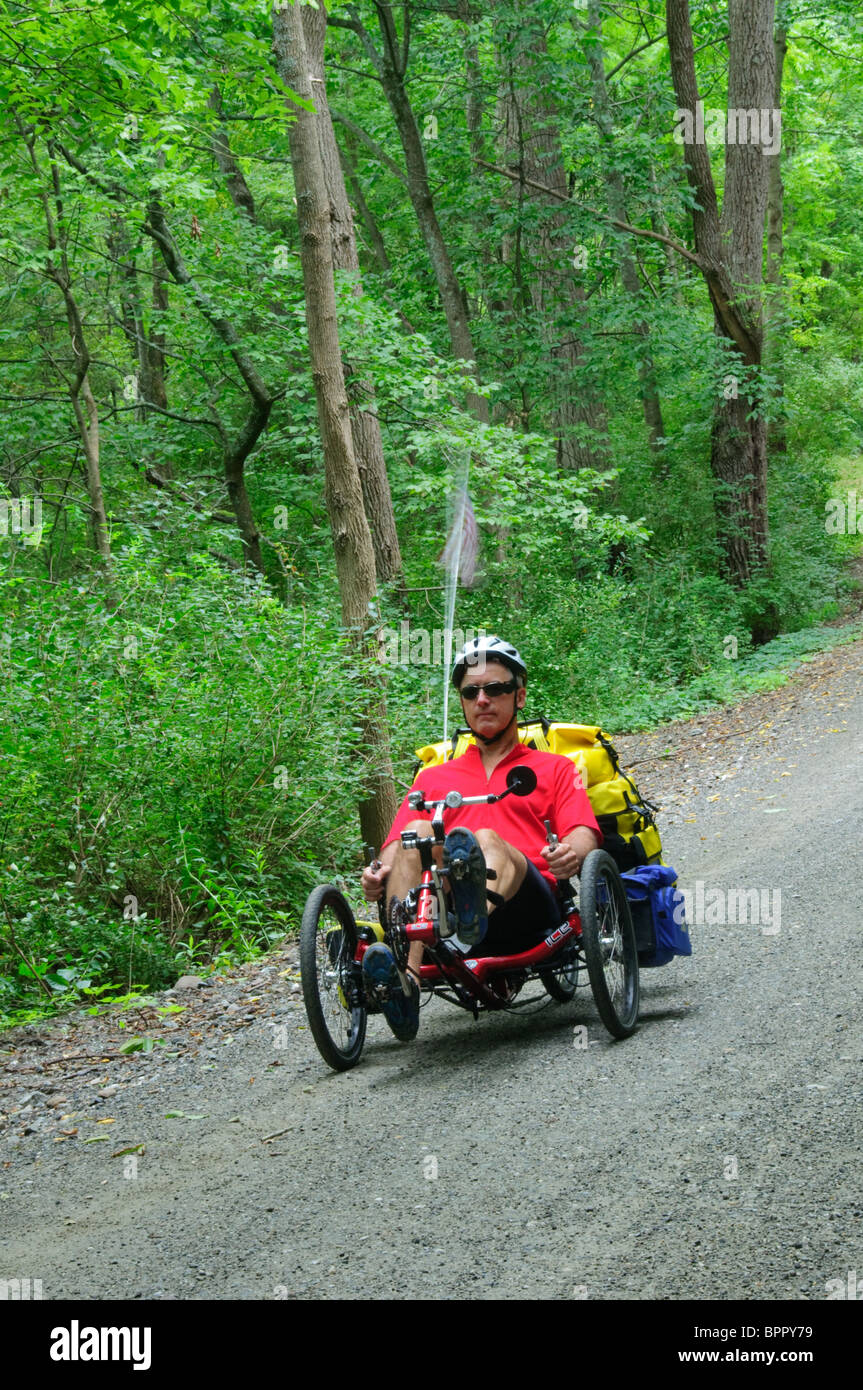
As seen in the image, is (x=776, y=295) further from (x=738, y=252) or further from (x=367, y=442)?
(x=367, y=442)

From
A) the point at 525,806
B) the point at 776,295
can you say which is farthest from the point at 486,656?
the point at 776,295

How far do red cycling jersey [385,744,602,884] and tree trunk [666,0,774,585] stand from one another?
44.5ft

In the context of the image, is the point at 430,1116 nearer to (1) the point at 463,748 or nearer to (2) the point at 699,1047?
(2) the point at 699,1047

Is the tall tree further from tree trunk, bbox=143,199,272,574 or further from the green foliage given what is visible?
tree trunk, bbox=143,199,272,574

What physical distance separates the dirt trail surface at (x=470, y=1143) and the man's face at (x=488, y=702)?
1.32 metres

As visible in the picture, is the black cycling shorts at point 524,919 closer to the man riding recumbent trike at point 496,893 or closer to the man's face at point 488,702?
the man riding recumbent trike at point 496,893

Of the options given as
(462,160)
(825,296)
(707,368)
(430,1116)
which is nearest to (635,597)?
(707,368)

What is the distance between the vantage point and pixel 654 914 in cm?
548

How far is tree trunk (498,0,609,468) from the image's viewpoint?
18.3 m

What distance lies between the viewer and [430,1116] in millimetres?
4555

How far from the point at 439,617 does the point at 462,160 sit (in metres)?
7.78

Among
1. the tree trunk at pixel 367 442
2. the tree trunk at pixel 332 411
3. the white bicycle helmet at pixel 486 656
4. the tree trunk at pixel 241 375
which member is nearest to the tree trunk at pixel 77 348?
the tree trunk at pixel 241 375

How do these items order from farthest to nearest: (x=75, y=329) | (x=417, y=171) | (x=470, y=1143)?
(x=417, y=171) → (x=75, y=329) → (x=470, y=1143)

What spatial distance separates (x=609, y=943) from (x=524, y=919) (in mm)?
349
